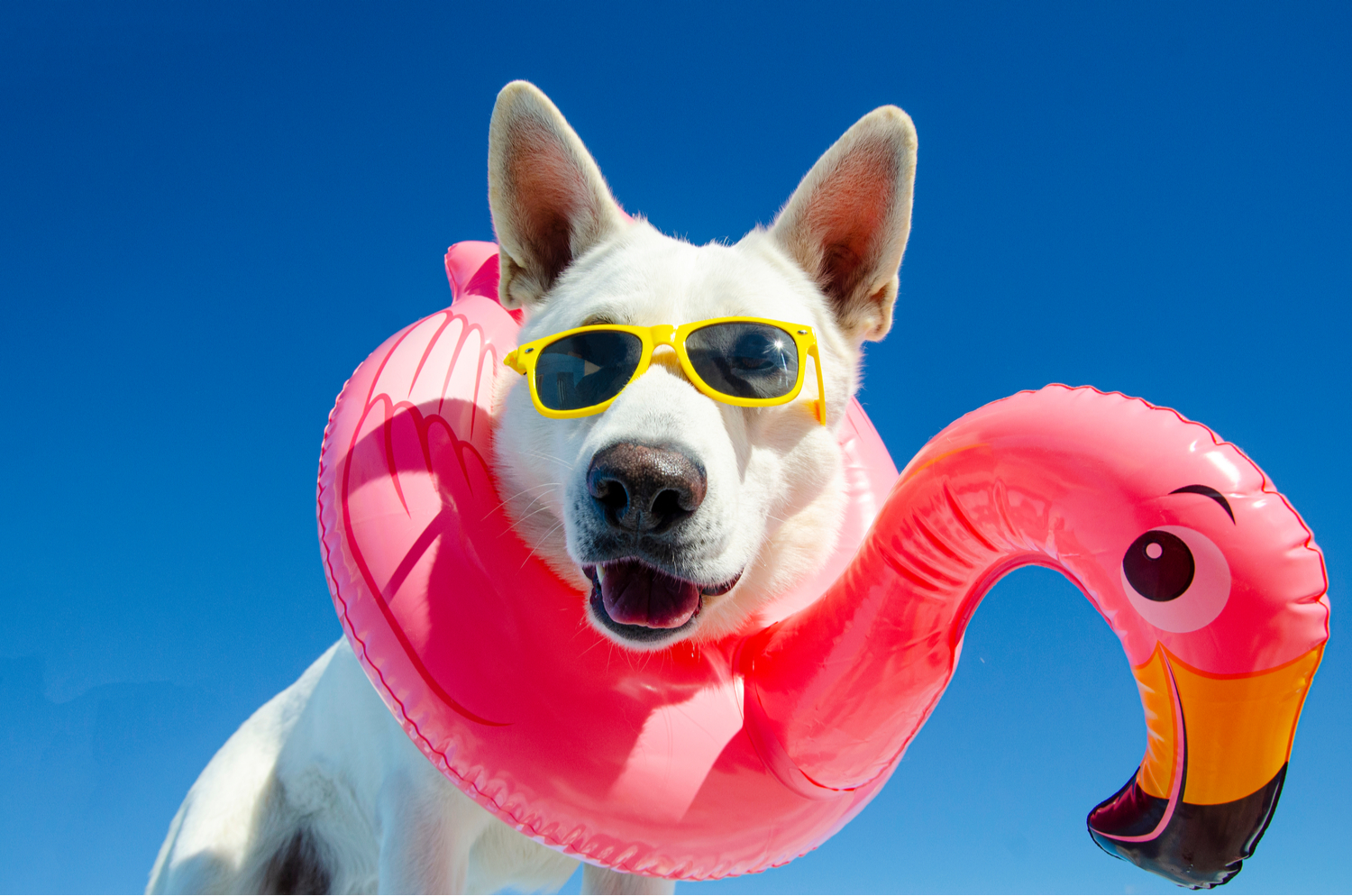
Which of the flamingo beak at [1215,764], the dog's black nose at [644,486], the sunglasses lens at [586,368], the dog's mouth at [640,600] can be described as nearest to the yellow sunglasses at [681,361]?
the sunglasses lens at [586,368]

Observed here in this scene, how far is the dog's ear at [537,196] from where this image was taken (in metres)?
3.30

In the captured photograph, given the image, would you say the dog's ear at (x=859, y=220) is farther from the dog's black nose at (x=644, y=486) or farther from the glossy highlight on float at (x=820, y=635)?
the dog's black nose at (x=644, y=486)

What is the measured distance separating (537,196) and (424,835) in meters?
2.80

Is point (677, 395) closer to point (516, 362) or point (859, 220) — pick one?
point (516, 362)

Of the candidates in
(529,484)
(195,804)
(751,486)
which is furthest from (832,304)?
(195,804)

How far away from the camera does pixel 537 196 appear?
358 cm

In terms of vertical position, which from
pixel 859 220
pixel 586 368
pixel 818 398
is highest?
pixel 859 220

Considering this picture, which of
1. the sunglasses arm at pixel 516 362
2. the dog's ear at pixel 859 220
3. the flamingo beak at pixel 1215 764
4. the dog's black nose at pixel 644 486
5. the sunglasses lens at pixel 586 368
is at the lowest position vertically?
the flamingo beak at pixel 1215 764

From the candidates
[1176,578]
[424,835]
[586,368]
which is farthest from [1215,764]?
[424,835]

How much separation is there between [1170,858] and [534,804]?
71.9 inches

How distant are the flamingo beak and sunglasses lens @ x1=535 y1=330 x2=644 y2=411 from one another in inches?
72.2

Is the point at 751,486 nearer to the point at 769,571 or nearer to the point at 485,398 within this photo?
the point at 769,571

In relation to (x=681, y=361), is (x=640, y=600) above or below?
below

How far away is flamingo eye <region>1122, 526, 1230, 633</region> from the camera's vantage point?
1.74 meters
